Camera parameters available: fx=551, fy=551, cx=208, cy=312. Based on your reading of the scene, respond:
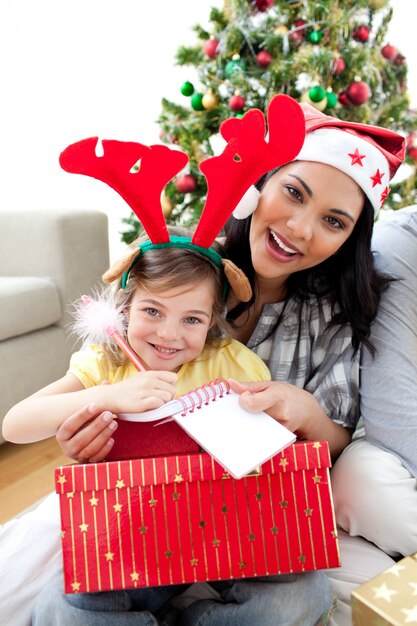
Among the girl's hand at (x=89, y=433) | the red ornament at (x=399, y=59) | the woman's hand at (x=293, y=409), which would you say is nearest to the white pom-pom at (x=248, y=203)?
the woman's hand at (x=293, y=409)

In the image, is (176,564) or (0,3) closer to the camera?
(176,564)

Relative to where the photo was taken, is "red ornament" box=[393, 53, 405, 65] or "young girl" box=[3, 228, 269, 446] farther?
"red ornament" box=[393, 53, 405, 65]

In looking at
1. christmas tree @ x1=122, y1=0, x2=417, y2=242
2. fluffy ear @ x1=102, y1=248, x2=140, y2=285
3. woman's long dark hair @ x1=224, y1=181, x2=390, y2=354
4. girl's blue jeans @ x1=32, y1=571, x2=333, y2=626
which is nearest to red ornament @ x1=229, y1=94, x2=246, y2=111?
christmas tree @ x1=122, y1=0, x2=417, y2=242

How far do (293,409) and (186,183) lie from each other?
146 centimetres

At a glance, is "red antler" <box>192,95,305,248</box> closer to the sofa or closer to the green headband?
the green headband

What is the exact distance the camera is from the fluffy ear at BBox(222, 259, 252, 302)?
0.96 meters

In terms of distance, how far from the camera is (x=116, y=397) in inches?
31.9

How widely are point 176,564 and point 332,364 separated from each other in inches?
20.8

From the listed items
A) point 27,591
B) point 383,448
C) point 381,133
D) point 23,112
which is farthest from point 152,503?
point 23,112

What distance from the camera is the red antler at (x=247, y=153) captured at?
2.65 feet

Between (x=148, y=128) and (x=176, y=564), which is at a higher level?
(x=148, y=128)

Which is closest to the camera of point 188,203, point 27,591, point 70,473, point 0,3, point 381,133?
point 70,473

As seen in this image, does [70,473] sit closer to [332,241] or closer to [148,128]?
[332,241]

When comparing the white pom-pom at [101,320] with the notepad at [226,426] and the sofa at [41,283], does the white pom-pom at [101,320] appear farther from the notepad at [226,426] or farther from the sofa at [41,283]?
the sofa at [41,283]
